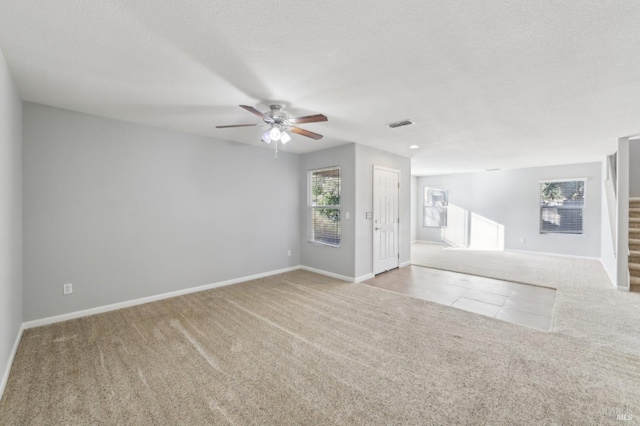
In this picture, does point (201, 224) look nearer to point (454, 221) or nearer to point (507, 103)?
point (507, 103)

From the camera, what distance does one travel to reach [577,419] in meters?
1.65

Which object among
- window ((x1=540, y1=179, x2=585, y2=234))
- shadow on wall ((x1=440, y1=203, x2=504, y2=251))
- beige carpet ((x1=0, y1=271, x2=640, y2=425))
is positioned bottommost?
beige carpet ((x1=0, y1=271, x2=640, y2=425))

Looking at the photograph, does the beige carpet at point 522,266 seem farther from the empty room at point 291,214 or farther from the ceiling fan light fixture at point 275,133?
the ceiling fan light fixture at point 275,133

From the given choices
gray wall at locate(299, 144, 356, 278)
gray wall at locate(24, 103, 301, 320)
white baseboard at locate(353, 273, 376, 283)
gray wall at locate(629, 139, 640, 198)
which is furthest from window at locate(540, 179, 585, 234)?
gray wall at locate(24, 103, 301, 320)

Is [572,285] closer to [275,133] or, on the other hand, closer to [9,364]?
[275,133]

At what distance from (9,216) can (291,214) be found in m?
3.80

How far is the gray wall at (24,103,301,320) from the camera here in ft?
9.68

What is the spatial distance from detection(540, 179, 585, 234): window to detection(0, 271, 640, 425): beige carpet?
5672 mm

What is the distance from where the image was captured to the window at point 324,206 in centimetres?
496

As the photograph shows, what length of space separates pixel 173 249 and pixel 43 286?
4.47 feet

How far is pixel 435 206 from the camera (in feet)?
30.2

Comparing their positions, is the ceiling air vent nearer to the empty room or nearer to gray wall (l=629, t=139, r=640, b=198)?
the empty room

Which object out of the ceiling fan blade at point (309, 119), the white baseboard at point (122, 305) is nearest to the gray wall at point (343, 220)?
the white baseboard at point (122, 305)

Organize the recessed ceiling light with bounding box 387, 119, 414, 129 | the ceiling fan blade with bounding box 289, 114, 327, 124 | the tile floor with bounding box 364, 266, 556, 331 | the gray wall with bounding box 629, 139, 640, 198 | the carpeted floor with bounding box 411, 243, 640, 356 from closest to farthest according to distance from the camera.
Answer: the ceiling fan blade with bounding box 289, 114, 327, 124
the carpeted floor with bounding box 411, 243, 640, 356
the tile floor with bounding box 364, 266, 556, 331
the recessed ceiling light with bounding box 387, 119, 414, 129
the gray wall with bounding box 629, 139, 640, 198
